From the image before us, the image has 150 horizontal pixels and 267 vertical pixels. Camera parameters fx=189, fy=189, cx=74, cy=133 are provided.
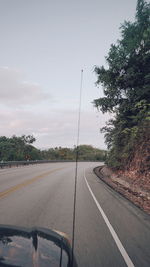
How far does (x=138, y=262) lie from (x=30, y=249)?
2.26 m

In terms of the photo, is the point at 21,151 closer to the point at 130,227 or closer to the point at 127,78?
the point at 127,78

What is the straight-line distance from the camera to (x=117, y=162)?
19.3 meters

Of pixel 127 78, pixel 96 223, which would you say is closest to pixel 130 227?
pixel 96 223

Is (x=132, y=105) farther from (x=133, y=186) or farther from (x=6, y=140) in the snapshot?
(x=6, y=140)

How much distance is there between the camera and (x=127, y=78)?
19922mm

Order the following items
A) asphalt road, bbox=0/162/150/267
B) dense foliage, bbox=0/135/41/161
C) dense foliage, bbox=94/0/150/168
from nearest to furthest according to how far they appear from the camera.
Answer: asphalt road, bbox=0/162/150/267 → dense foliage, bbox=94/0/150/168 → dense foliage, bbox=0/135/41/161

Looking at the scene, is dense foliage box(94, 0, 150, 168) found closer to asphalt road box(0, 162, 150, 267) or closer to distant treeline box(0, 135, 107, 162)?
asphalt road box(0, 162, 150, 267)

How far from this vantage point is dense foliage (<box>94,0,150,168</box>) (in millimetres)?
18261

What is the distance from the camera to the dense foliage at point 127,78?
1826cm

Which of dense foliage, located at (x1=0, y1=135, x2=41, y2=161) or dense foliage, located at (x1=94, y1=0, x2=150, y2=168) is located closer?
dense foliage, located at (x1=94, y1=0, x2=150, y2=168)

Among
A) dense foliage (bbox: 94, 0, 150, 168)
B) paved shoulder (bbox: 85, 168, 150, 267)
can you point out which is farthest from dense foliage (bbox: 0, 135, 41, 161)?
paved shoulder (bbox: 85, 168, 150, 267)

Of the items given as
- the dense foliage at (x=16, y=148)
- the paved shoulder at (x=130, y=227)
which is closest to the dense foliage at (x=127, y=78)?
the paved shoulder at (x=130, y=227)

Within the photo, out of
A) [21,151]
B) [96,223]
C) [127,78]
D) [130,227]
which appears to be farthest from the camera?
[21,151]

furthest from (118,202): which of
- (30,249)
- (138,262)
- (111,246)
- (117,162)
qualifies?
(117,162)
